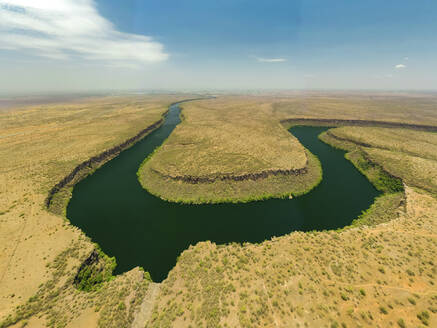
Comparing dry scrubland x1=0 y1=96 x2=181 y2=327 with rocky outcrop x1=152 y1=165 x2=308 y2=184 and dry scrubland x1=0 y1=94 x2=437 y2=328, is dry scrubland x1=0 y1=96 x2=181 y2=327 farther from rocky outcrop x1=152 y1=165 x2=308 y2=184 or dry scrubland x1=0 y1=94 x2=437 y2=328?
rocky outcrop x1=152 y1=165 x2=308 y2=184

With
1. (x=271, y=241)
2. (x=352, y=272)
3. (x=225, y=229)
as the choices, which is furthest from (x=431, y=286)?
(x=225, y=229)

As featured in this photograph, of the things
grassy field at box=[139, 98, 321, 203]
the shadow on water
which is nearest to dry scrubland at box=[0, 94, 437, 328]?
the shadow on water

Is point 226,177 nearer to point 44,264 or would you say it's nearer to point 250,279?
point 250,279

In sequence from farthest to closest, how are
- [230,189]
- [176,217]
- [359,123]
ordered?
[359,123] < [230,189] < [176,217]

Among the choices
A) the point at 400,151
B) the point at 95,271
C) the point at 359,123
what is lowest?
the point at 95,271

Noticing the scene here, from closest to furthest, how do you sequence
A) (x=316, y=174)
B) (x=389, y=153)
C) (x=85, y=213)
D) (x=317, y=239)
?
(x=317, y=239)
(x=85, y=213)
(x=316, y=174)
(x=389, y=153)

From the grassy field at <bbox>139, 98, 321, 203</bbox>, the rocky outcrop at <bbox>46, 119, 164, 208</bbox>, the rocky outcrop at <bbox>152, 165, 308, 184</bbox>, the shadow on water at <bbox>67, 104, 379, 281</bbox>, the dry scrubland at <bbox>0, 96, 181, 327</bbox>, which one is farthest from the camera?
the rocky outcrop at <bbox>152, 165, 308, 184</bbox>

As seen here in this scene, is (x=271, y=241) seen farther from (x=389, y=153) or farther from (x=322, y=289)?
(x=389, y=153)

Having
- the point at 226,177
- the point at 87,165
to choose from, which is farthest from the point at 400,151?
the point at 87,165
